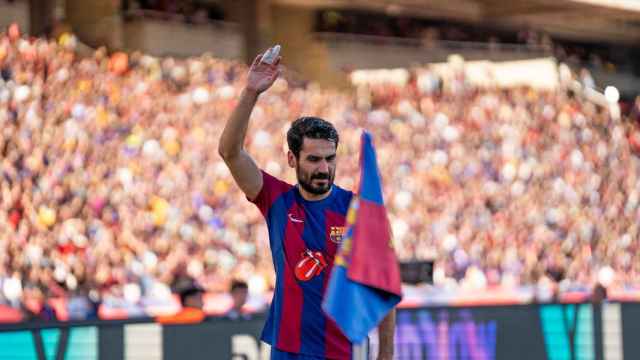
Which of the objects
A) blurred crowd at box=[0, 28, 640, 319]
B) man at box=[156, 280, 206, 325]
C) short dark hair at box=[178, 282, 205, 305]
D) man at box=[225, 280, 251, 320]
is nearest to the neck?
man at box=[156, 280, 206, 325]

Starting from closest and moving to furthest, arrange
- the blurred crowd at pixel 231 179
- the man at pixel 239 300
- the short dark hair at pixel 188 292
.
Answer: the man at pixel 239 300
the short dark hair at pixel 188 292
the blurred crowd at pixel 231 179

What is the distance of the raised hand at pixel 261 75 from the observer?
5.23 m

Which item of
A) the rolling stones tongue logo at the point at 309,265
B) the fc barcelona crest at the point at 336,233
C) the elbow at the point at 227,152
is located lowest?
the rolling stones tongue logo at the point at 309,265

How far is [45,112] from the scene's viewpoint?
17922 millimetres

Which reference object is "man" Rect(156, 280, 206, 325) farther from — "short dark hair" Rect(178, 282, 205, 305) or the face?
the face

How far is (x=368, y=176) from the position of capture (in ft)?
17.4

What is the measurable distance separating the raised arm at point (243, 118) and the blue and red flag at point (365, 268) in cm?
42

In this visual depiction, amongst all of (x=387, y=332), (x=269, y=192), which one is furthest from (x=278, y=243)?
(x=387, y=332)

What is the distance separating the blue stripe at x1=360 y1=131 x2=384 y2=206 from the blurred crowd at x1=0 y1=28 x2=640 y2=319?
11.8 ft

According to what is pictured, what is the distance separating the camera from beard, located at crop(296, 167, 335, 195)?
5.38m

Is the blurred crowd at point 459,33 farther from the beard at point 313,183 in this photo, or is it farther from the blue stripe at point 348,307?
the blue stripe at point 348,307

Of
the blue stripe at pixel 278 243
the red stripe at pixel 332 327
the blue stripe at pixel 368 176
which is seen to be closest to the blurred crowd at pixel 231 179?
the blue stripe at pixel 278 243

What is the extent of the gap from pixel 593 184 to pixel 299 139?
22187 millimetres

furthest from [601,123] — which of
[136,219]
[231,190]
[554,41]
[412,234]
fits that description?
[136,219]
